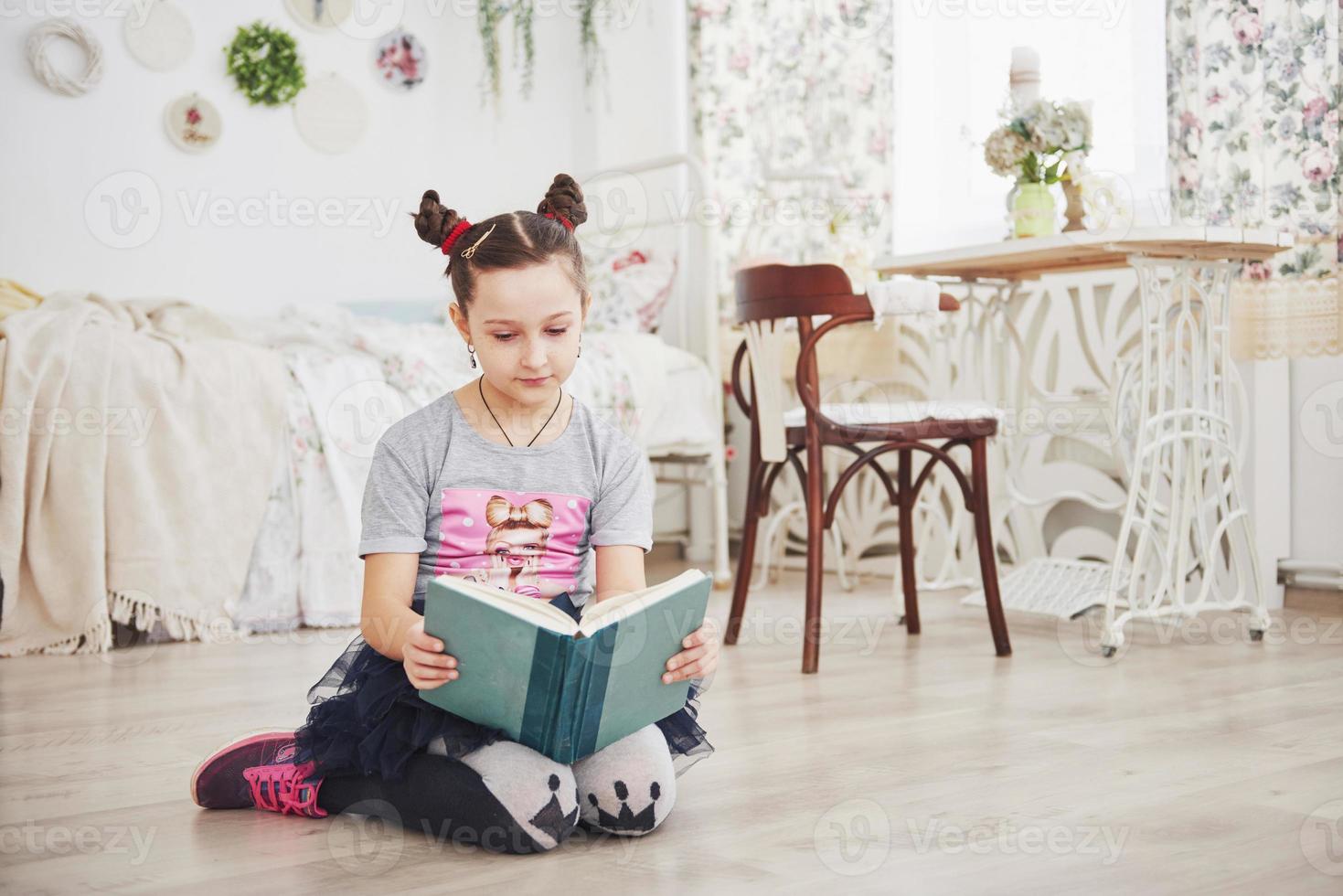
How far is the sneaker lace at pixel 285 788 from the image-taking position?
1.34 m

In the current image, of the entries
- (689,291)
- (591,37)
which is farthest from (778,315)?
(591,37)

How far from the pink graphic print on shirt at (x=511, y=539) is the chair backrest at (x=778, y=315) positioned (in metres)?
0.91

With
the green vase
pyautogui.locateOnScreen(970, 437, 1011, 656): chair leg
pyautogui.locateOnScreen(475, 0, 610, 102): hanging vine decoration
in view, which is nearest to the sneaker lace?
pyautogui.locateOnScreen(970, 437, 1011, 656): chair leg

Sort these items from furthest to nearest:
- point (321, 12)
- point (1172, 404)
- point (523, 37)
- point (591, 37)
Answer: point (523, 37)
point (591, 37)
point (321, 12)
point (1172, 404)

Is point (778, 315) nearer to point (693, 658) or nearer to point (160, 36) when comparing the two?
point (693, 658)

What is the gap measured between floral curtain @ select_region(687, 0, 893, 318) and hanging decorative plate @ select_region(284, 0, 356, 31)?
3.90ft

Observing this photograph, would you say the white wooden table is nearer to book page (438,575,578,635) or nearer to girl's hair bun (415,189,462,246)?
girl's hair bun (415,189,462,246)

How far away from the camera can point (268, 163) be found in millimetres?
4246

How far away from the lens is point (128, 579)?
266cm

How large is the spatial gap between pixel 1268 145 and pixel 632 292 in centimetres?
172

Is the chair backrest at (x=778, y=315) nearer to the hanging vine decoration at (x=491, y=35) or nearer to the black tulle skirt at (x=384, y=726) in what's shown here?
the black tulle skirt at (x=384, y=726)

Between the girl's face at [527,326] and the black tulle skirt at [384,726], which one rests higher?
the girl's face at [527,326]

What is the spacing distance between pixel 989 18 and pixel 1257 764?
7.82 feet

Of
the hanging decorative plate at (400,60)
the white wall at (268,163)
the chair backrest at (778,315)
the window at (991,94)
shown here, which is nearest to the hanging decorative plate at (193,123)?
the white wall at (268,163)
